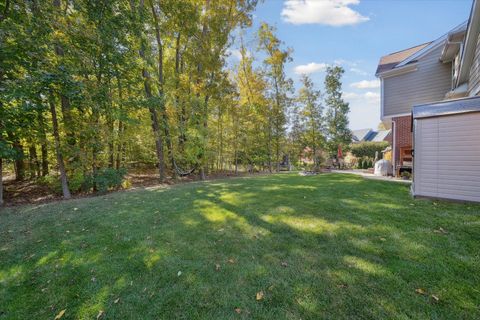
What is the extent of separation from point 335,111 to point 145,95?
1503 centimetres

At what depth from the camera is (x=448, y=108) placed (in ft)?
13.8

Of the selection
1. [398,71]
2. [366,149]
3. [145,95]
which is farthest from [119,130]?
[366,149]

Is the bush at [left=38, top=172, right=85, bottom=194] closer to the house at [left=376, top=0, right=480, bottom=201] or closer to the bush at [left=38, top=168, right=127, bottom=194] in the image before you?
the bush at [left=38, top=168, right=127, bottom=194]

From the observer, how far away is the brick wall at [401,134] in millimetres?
8648

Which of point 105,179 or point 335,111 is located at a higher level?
point 335,111

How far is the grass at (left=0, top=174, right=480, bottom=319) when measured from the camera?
1.80 meters

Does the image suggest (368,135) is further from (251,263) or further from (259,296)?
(259,296)

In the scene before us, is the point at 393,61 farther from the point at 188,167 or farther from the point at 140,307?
the point at 140,307

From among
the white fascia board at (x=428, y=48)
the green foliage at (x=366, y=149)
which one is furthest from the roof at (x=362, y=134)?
the white fascia board at (x=428, y=48)

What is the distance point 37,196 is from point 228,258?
326 inches

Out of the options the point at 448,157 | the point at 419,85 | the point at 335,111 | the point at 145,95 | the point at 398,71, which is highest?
the point at 335,111

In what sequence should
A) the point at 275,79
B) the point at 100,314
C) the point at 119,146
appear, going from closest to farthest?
the point at 100,314 < the point at 119,146 < the point at 275,79

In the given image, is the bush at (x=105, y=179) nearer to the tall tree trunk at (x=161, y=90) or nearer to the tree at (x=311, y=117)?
the tall tree trunk at (x=161, y=90)

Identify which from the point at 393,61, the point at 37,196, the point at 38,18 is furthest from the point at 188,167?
the point at 393,61
